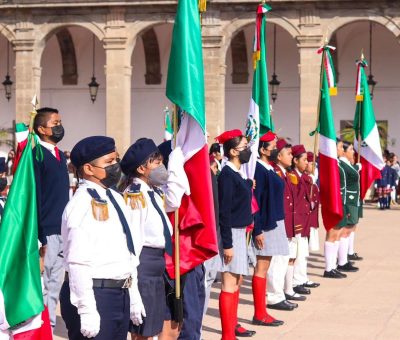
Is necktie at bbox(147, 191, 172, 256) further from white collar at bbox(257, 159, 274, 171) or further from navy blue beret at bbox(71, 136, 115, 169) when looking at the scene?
white collar at bbox(257, 159, 274, 171)

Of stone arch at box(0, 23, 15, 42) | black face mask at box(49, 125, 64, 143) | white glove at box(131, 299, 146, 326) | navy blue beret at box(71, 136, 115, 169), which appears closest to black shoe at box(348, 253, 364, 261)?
black face mask at box(49, 125, 64, 143)

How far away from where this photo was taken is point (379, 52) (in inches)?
1188

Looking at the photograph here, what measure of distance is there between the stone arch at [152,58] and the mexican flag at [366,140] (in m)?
17.3

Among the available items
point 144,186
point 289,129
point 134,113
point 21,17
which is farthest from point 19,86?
point 144,186

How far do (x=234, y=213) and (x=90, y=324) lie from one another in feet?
10.1

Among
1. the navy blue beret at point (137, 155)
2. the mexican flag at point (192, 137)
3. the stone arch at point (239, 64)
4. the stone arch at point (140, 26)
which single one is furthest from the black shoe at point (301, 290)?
the stone arch at point (239, 64)

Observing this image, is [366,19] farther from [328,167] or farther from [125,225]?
[125,225]

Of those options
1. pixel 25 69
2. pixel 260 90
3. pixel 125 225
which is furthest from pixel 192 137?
pixel 25 69

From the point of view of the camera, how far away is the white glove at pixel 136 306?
5.33 metres

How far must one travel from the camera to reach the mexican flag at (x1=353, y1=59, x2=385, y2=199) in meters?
14.5

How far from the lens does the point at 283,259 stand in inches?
375

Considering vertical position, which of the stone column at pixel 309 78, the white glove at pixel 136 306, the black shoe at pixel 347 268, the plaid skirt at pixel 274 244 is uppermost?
the stone column at pixel 309 78

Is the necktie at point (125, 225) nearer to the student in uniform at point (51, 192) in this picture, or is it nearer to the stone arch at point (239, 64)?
the student in uniform at point (51, 192)

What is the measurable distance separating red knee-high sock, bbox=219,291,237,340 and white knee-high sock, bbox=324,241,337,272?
14.6ft
